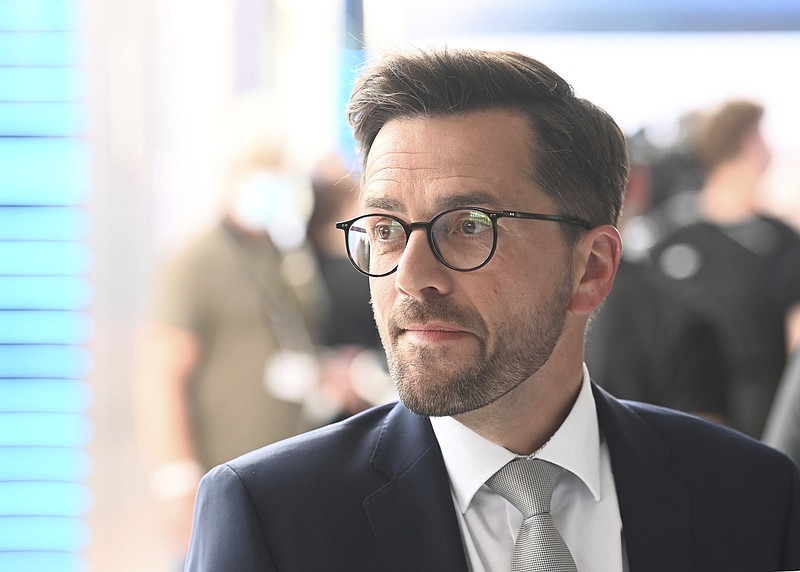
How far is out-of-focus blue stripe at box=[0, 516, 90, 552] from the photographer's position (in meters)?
3.91

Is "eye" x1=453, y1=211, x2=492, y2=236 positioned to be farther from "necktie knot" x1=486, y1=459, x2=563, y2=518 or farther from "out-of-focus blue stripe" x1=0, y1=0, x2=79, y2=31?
"out-of-focus blue stripe" x1=0, y1=0, x2=79, y2=31

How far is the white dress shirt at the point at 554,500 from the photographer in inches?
56.2

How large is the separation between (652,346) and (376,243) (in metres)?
2.31

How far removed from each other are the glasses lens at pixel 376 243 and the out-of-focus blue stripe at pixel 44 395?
9.13ft

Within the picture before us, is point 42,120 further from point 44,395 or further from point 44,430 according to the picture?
point 44,430

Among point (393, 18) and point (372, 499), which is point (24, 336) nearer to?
point (393, 18)

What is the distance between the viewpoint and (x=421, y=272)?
1.33 metres

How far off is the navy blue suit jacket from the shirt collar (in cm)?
3

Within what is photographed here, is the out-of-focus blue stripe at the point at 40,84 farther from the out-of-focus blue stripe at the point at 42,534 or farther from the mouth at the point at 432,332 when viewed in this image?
the mouth at the point at 432,332

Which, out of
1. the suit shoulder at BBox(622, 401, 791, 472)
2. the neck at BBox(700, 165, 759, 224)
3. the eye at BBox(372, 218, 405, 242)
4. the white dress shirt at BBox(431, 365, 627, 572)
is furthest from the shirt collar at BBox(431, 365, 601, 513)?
the neck at BBox(700, 165, 759, 224)

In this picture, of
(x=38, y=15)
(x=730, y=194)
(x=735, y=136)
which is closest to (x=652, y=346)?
(x=730, y=194)

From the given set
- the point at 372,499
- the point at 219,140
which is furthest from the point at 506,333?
the point at 219,140

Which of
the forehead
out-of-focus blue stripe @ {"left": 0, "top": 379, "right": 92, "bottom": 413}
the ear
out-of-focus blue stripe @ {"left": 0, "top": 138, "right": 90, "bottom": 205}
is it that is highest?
out-of-focus blue stripe @ {"left": 0, "top": 138, "right": 90, "bottom": 205}

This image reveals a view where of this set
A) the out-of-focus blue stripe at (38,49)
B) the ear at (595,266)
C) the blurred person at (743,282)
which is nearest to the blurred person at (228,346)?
the out-of-focus blue stripe at (38,49)
